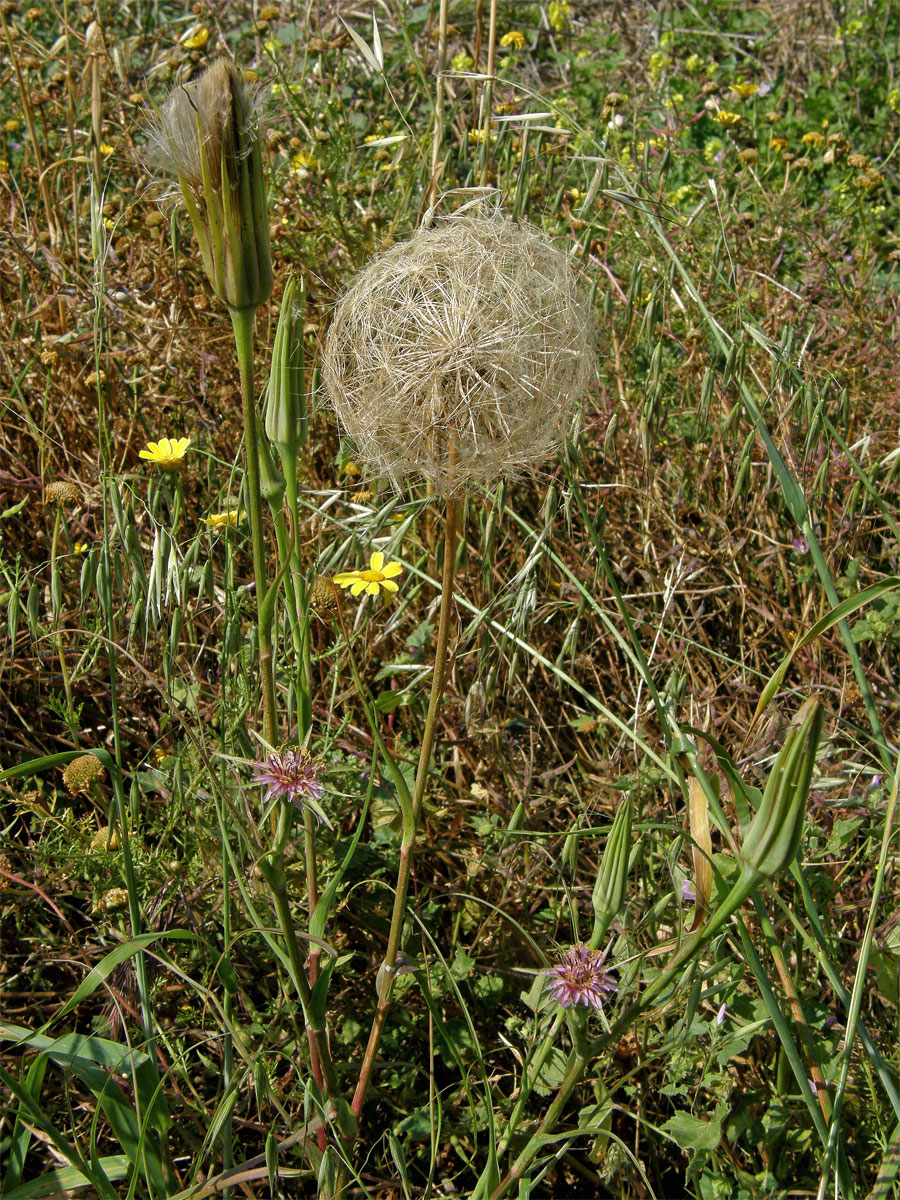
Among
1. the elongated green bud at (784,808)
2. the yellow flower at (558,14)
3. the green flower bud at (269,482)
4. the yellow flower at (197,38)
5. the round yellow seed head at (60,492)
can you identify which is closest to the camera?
the elongated green bud at (784,808)

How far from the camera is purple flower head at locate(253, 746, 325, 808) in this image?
128 cm

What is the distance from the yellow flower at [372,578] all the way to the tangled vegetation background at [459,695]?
7 cm

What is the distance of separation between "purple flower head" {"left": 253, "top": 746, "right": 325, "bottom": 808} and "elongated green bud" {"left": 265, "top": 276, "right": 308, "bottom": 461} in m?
0.40

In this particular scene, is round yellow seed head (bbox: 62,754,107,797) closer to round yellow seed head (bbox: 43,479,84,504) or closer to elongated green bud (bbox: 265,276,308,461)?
round yellow seed head (bbox: 43,479,84,504)

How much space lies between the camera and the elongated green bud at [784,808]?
2.94ft

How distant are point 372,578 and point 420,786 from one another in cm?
55

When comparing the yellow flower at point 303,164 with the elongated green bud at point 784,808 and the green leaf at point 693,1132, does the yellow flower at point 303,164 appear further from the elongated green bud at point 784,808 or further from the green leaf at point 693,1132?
the green leaf at point 693,1132

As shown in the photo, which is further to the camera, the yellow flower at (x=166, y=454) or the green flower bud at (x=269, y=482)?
the yellow flower at (x=166, y=454)

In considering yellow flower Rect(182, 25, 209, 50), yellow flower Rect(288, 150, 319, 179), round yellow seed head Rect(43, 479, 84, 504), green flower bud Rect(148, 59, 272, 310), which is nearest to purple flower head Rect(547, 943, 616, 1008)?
green flower bud Rect(148, 59, 272, 310)

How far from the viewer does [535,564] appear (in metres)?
1.76

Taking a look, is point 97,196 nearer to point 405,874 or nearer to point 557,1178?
point 405,874

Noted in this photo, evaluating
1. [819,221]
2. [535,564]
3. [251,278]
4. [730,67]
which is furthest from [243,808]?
[730,67]

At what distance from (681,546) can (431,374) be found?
107cm

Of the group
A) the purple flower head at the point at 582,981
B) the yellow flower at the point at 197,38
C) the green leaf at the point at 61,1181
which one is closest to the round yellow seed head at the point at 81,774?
the green leaf at the point at 61,1181
